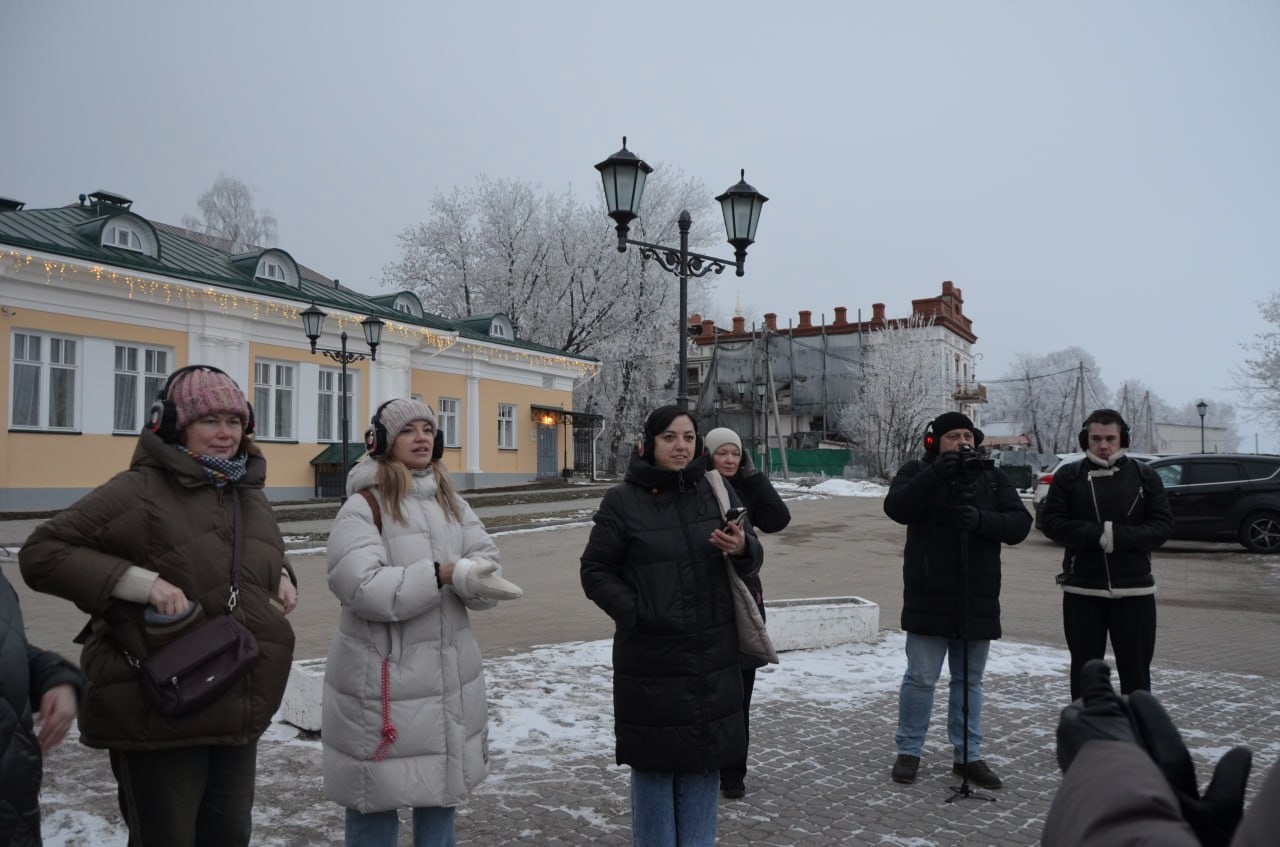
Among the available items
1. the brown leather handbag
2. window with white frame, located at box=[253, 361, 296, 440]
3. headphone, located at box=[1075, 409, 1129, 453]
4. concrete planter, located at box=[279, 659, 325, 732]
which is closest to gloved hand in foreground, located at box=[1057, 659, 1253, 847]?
the brown leather handbag

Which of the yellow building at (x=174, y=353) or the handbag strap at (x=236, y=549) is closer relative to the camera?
the handbag strap at (x=236, y=549)

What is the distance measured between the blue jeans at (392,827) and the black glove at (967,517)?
9.46 ft

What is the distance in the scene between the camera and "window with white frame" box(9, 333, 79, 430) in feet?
67.6

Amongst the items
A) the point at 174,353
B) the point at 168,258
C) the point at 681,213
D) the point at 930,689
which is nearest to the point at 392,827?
the point at 930,689

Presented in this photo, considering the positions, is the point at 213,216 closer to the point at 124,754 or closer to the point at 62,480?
the point at 62,480

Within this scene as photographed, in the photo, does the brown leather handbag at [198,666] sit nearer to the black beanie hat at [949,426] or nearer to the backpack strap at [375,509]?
the backpack strap at [375,509]

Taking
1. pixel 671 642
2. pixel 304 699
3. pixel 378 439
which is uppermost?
pixel 378 439

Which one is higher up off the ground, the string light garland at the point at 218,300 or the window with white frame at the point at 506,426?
the string light garland at the point at 218,300

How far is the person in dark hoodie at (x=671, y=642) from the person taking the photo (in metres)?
3.43

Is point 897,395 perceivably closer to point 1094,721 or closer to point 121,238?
point 121,238

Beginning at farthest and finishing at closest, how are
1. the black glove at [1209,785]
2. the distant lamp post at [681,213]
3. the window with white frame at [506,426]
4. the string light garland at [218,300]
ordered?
the window with white frame at [506,426]
the string light garland at [218,300]
the distant lamp post at [681,213]
the black glove at [1209,785]

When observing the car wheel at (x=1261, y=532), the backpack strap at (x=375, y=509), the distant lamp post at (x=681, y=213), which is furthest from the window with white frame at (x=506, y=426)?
the backpack strap at (x=375, y=509)

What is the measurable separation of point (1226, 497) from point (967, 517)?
14.0m

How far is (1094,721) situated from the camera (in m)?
1.38
